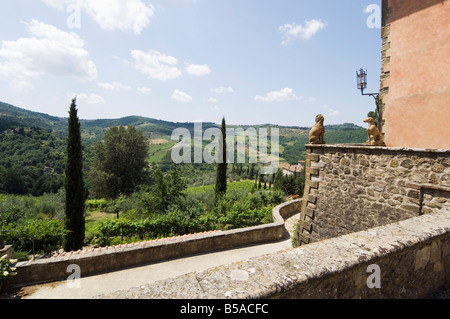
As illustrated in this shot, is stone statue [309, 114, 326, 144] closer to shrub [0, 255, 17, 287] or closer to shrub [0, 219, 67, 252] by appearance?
shrub [0, 255, 17, 287]

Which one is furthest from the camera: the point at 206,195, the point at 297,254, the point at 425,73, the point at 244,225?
the point at 206,195

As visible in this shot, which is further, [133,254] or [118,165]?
[118,165]

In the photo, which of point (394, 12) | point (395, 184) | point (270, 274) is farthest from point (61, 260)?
point (394, 12)

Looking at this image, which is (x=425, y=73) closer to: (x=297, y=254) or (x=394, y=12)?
(x=394, y=12)

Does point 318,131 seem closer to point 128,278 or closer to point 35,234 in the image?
point 128,278

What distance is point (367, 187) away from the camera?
503 centimetres

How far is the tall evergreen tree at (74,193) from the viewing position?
Result: 10.5 metres

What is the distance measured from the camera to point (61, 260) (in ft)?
20.7

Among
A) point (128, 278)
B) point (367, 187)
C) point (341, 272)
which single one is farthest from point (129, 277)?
point (367, 187)

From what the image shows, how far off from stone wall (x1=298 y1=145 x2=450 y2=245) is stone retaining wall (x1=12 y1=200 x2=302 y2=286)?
237cm

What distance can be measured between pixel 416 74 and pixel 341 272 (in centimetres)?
703

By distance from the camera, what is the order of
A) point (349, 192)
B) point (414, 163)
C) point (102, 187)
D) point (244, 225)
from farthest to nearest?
point (102, 187) → point (244, 225) → point (349, 192) → point (414, 163)

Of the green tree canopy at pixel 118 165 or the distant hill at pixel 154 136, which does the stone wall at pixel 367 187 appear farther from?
the distant hill at pixel 154 136

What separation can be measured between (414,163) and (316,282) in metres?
3.91
